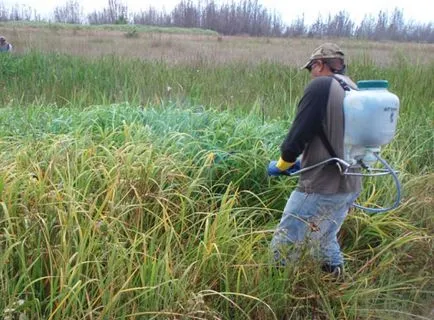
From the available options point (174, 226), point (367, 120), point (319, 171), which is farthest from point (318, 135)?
point (174, 226)

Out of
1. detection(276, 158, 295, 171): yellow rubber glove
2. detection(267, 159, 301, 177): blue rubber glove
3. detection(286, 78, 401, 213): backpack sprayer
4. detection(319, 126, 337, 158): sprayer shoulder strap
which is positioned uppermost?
detection(286, 78, 401, 213): backpack sprayer

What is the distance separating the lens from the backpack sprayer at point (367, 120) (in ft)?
8.39

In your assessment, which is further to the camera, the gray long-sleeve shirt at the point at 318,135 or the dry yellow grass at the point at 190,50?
the dry yellow grass at the point at 190,50

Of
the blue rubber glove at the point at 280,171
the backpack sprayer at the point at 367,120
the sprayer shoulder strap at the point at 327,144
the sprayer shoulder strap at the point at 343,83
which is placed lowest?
the blue rubber glove at the point at 280,171

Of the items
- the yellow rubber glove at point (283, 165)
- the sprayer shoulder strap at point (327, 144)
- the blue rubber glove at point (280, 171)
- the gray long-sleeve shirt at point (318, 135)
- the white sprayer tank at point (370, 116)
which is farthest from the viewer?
the blue rubber glove at point (280, 171)

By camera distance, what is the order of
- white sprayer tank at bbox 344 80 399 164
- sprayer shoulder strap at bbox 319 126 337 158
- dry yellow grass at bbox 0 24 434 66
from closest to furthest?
white sprayer tank at bbox 344 80 399 164 < sprayer shoulder strap at bbox 319 126 337 158 < dry yellow grass at bbox 0 24 434 66

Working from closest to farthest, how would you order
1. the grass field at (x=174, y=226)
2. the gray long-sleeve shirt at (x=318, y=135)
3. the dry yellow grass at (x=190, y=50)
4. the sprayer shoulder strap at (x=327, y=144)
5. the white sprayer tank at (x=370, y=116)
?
1. the grass field at (x=174, y=226)
2. the white sprayer tank at (x=370, y=116)
3. the gray long-sleeve shirt at (x=318, y=135)
4. the sprayer shoulder strap at (x=327, y=144)
5. the dry yellow grass at (x=190, y=50)

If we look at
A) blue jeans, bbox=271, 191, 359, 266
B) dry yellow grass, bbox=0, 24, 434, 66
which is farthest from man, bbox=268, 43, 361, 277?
dry yellow grass, bbox=0, 24, 434, 66

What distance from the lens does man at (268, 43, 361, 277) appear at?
275 centimetres

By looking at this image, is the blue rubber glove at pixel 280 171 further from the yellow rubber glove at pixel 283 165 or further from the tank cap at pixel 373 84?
the tank cap at pixel 373 84

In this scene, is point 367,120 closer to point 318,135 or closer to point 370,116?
point 370,116

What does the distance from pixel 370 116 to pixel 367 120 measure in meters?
0.03

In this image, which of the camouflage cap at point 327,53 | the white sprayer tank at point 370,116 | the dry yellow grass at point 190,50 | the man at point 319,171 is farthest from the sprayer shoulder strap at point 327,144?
the dry yellow grass at point 190,50

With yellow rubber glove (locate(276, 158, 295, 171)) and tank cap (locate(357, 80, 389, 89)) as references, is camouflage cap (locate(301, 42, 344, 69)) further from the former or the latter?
yellow rubber glove (locate(276, 158, 295, 171))
